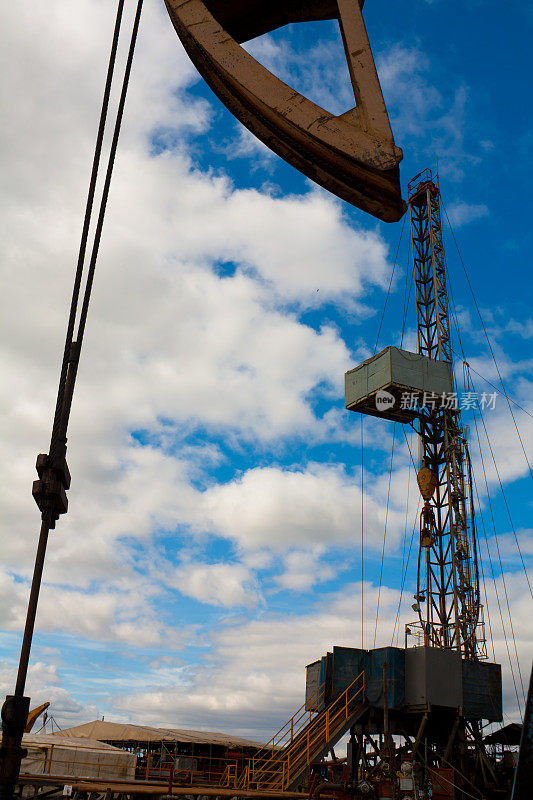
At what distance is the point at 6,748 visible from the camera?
2943mm

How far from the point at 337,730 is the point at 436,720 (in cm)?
543

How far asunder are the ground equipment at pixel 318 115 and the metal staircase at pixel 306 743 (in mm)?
19479

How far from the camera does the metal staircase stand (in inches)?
775

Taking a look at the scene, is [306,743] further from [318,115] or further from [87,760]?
[318,115]

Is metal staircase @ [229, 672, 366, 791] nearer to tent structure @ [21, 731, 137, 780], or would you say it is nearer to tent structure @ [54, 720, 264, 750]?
tent structure @ [21, 731, 137, 780]

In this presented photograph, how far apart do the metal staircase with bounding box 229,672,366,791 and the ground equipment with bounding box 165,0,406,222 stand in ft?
63.9

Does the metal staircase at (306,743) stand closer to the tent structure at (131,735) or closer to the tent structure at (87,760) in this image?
the tent structure at (87,760)

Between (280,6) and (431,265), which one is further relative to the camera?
(431,265)

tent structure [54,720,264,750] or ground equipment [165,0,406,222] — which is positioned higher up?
ground equipment [165,0,406,222]

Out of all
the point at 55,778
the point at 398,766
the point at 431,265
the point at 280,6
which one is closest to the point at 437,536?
the point at 398,766

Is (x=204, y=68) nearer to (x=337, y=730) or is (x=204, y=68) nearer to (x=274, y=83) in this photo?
(x=274, y=83)

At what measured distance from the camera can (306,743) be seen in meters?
21.2

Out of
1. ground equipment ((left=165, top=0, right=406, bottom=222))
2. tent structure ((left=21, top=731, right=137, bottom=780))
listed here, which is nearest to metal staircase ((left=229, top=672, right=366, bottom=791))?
tent structure ((left=21, top=731, right=137, bottom=780))

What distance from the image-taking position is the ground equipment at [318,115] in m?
2.79
